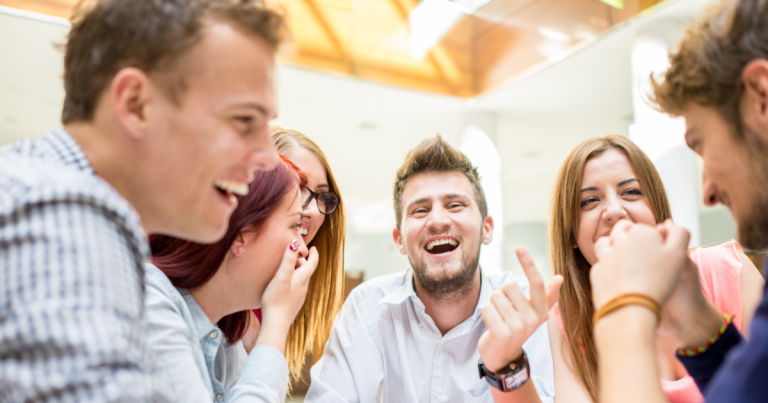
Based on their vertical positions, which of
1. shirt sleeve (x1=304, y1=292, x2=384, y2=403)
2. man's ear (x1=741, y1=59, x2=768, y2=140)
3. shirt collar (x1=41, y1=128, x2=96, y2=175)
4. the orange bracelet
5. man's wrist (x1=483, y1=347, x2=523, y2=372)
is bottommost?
shirt sleeve (x1=304, y1=292, x2=384, y2=403)

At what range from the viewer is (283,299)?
59.2 inches

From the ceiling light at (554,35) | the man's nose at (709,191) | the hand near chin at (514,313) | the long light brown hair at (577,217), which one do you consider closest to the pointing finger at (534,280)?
the hand near chin at (514,313)

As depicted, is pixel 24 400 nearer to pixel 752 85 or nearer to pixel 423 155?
pixel 752 85

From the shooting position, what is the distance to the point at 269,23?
3.33 feet

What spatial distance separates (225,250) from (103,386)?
0.81m

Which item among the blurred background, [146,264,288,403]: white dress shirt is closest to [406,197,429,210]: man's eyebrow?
[146,264,288,403]: white dress shirt

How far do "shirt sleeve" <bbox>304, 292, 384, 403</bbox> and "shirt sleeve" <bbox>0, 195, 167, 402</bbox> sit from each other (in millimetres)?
1350

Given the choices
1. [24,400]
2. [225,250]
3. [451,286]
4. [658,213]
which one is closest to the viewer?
[24,400]

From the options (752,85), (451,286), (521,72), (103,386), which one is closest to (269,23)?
Result: (103,386)

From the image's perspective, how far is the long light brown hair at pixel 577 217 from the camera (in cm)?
206

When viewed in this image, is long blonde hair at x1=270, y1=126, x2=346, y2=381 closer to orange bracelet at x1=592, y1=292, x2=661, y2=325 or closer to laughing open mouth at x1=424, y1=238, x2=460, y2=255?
laughing open mouth at x1=424, y1=238, x2=460, y2=255

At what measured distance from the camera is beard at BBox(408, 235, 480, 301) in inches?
88.7

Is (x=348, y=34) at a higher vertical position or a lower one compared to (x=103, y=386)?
higher

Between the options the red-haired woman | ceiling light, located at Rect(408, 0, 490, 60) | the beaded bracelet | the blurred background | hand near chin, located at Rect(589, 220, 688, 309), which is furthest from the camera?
ceiling light, located at Rect(408, 0, 490, 60)
